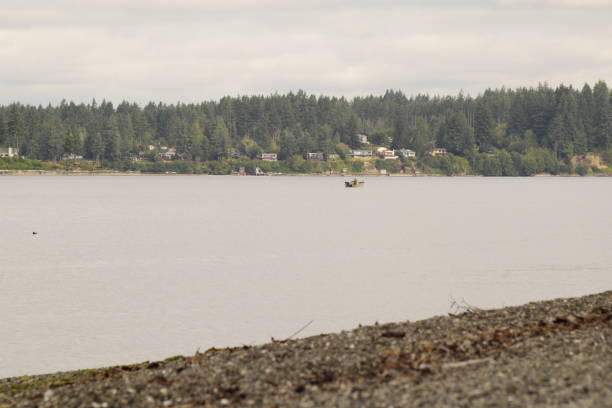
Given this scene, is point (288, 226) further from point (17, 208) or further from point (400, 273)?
point (17, 208)

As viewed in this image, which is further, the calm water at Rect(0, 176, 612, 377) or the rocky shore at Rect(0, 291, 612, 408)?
the calm water at Rect(0, 176, 612, 377)

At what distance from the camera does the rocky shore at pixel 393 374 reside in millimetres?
14719

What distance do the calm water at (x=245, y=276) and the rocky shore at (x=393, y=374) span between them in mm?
10462

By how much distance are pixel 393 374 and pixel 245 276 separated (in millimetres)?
36594

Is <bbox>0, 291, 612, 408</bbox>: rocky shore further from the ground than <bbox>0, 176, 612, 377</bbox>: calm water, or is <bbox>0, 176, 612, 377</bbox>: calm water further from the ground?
<bbox>0, 291, 612, 408</bbox>: rocky shore

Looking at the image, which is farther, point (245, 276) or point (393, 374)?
point (245, 276)

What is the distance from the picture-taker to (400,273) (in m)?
53.3

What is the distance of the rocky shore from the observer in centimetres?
1472

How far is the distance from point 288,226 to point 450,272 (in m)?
47.8

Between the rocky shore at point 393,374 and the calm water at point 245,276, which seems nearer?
the rocky shore at point 393,374

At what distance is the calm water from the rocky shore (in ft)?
34.3

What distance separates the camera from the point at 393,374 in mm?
16531

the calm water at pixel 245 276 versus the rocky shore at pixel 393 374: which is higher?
the rocky shore at pixel 393 374

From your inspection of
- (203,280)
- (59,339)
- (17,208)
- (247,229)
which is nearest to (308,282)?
(203,280)
